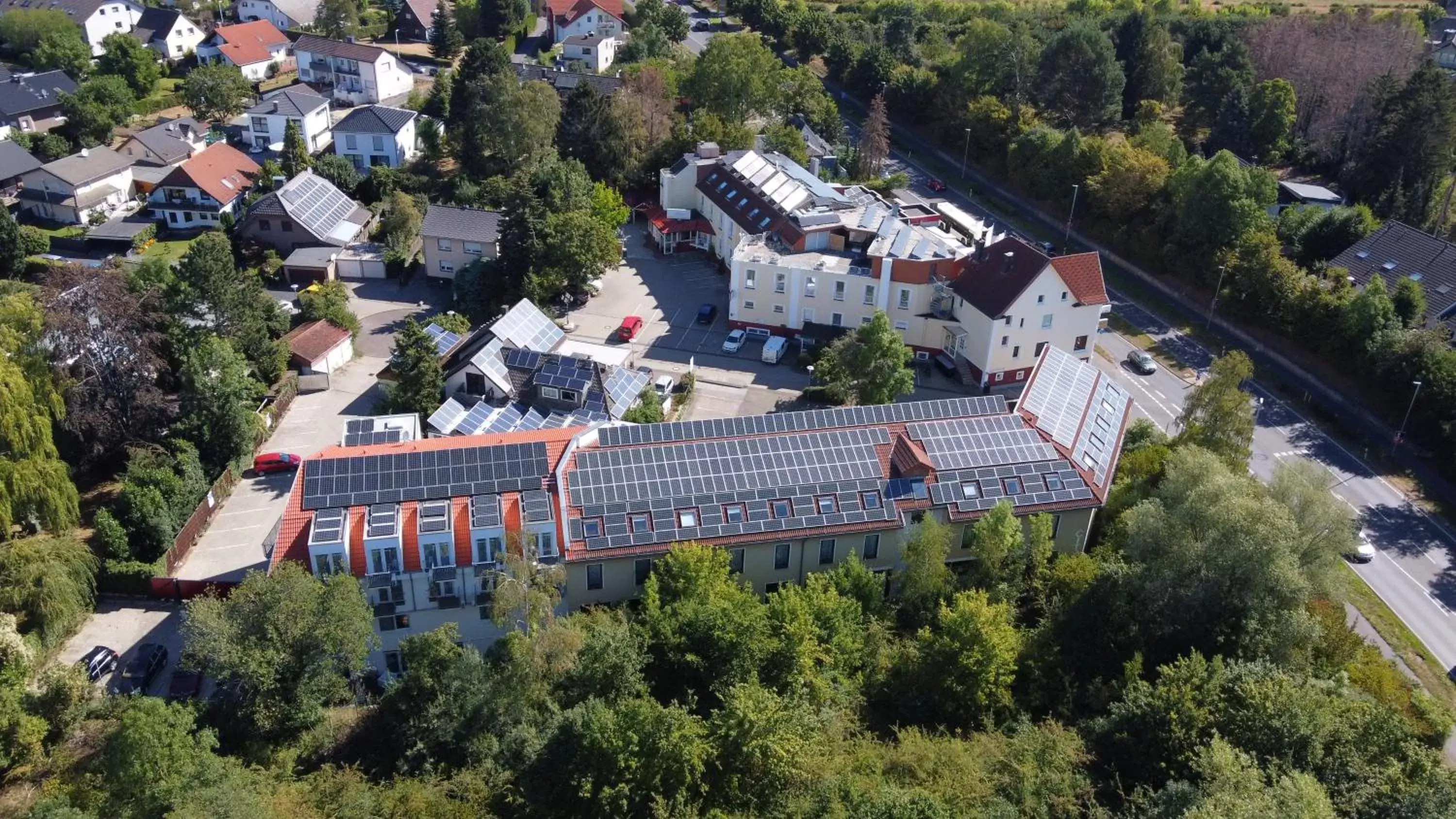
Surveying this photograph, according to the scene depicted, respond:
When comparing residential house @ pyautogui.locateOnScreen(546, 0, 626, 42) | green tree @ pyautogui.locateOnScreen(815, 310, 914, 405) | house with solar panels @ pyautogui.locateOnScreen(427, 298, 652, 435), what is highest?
residential house @ pyautogui.locateOnScreen(546, 0, 626, 42)

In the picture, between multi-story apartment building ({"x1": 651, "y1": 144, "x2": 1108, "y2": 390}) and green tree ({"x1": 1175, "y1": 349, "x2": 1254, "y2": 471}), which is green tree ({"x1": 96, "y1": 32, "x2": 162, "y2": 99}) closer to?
multi-story apartment building ({"x1": 651, "y1": 144, "x2": 1108, "y2": 390})

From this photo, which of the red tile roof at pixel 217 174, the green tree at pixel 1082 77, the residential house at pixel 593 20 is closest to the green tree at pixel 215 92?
the red tile roof at pixel 217 174

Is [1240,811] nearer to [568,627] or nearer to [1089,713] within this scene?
[1089,713]

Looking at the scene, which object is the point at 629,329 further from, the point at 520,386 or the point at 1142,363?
the point at 1142,363

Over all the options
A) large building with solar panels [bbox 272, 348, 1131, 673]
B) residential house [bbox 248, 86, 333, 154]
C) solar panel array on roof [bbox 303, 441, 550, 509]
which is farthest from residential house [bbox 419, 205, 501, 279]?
solar panel array on roof [bbox 303, 441, 550, 509]

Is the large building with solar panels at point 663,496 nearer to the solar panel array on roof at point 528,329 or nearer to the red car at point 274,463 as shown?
the red car at point 274,463

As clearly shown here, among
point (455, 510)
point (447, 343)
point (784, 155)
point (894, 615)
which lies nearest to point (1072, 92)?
point (784, 155)
